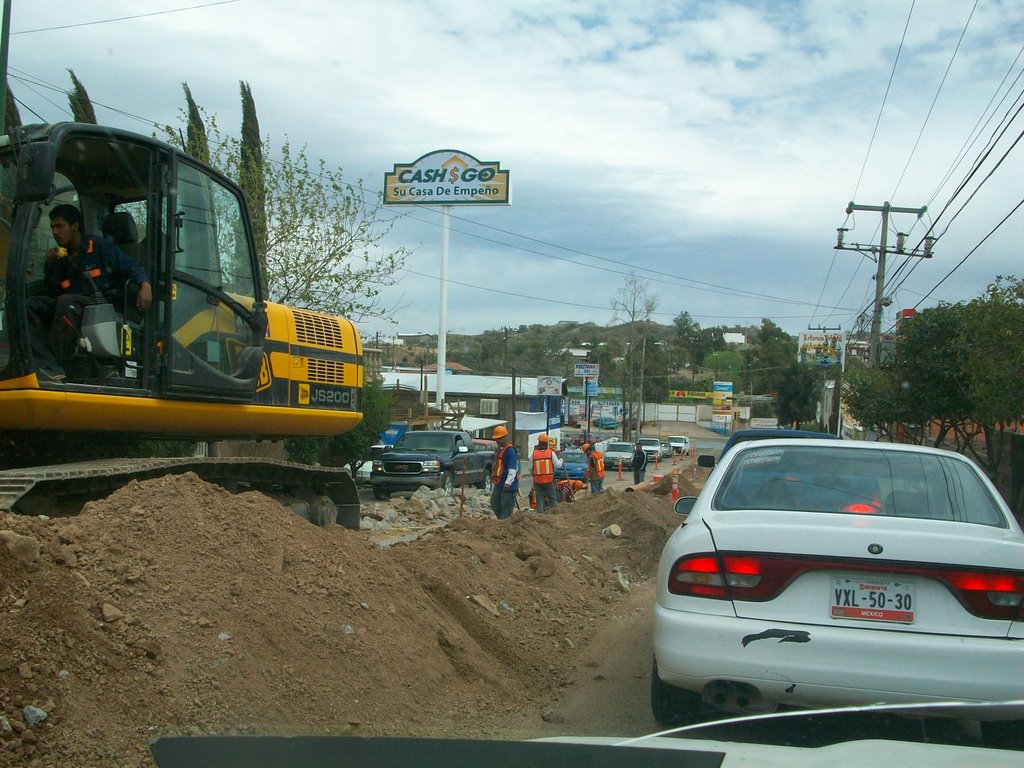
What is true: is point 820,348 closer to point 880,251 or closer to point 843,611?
point 880,251

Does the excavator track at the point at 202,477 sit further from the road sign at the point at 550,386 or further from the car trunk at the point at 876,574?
the road sign at the point at 550,386

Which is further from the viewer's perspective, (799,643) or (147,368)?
(147,368)

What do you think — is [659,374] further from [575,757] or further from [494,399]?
[575,757]

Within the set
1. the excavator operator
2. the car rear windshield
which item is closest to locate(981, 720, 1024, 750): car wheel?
the car rear windshield

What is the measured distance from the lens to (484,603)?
23.2ft

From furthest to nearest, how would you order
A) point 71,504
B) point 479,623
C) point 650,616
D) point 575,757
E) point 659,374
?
point 659,374 < point 650,616 < point 479,623 < point 71,504 < point 575,757

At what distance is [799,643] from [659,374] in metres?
92.0

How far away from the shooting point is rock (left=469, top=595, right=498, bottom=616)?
23.0ft

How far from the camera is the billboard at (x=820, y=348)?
194 feet

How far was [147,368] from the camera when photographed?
6.49 metres

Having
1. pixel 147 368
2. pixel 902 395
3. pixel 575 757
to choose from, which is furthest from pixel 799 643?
pixel 902 395

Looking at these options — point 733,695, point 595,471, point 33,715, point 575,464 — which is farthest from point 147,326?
point 575,464

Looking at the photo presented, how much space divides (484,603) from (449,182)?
140 ft

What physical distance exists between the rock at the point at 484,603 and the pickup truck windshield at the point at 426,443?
18991mm
